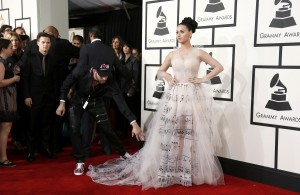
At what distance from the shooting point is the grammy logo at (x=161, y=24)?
433cm

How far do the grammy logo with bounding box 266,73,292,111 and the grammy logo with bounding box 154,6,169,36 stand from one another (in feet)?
5.09

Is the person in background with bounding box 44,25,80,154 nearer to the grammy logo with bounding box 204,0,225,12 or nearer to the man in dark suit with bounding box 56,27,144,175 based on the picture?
the man in dark suit with bounding box 56,27,144,175

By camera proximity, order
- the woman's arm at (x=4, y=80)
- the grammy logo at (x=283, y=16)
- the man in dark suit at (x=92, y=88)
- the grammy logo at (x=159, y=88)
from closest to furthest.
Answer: the grammy logo at (x=283, y=16)
the man in dark suit at (x=92, y=88)
the woman's arm at (x=4, y=80)
the grammy logo at (x=159, y=88)

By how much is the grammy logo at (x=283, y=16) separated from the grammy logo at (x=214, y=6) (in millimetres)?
616

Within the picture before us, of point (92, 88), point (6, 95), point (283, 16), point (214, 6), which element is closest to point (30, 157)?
point (6, 95)

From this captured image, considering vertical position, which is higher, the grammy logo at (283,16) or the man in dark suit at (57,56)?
the grammy logo at (283,16)

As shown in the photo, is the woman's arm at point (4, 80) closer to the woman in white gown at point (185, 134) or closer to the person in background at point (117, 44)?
the woman in white gown at point (185, 134)

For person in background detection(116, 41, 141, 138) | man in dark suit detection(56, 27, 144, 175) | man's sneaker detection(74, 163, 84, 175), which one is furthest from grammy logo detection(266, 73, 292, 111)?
person in background detection(116, 41, 141, 138)

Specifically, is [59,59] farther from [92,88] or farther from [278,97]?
[278,97]

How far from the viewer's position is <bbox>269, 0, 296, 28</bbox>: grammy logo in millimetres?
3164

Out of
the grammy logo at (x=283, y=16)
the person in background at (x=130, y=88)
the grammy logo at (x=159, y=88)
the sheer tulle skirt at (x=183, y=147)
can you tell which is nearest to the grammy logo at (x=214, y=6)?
the grammy logo at (x=283, y=16)

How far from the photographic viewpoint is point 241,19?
353 cm

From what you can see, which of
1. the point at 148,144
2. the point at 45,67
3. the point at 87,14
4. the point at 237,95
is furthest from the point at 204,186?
the point at 87,14

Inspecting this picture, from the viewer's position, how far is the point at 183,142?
11.1ft
